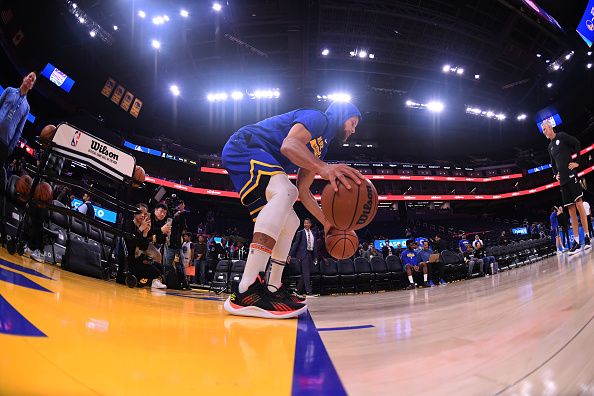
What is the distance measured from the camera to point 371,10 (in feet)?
38.8

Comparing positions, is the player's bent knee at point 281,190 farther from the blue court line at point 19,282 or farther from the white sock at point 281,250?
the blue court line at point 19,282

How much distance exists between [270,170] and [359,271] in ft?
15.5

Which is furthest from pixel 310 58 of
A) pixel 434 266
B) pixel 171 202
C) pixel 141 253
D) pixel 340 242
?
pixel 340 242

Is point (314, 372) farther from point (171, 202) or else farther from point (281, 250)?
point (171, 202)

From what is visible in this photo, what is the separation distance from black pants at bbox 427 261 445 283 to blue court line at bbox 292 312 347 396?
6438 millimetres

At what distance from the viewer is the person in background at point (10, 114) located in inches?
98.1

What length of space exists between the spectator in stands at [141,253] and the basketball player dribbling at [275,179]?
69.5 inches

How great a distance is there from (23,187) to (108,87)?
15.5 m

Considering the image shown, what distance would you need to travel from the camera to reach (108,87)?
48.3ft

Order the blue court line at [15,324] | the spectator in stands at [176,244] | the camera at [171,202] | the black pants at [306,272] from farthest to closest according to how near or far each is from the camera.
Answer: the camera at [171,202]
the black pants at [306,272]
the spectator in stands at [176,244]
the blue court line at [15,324]

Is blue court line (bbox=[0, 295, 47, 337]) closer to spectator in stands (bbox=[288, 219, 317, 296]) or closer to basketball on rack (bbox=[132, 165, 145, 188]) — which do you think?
basketball on rack (bbox=[132, 165, 145, 188])

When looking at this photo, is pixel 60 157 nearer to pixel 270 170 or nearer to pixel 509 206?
pixel 270 170

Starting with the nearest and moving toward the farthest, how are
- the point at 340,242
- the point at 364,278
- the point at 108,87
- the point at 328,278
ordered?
the point at 340,242, the point at 328,278, the point at 364,278, the point at 108,87

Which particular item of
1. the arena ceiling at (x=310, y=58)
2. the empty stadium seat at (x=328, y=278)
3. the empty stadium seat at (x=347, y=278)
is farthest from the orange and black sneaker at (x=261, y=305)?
the arena ceiling at (x=310, y=58)
